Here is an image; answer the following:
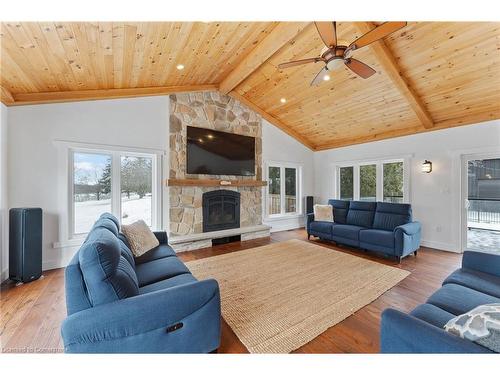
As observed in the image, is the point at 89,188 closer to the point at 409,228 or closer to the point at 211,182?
→ the point at 211,182

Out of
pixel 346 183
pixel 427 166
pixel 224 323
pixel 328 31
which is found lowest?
pixel 224 323

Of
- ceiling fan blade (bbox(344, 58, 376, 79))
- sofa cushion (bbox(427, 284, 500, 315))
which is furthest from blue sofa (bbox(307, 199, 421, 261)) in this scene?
ceiling fan blade (bbox(344, 58, 376, 79))

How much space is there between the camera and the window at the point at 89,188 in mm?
3654

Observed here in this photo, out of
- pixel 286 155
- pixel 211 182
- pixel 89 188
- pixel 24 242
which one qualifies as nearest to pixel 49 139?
pixel 89 188

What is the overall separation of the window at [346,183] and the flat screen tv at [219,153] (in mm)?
2780

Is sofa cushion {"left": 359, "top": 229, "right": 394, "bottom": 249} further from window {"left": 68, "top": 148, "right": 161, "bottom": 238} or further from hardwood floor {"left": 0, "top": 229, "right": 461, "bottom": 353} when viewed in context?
window {"left": 68, "top": 148, "right": 161, "bottom": 238}

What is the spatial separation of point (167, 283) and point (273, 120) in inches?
→ 197

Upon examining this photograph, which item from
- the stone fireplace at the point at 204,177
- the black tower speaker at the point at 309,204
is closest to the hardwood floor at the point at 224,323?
the stone fireplace at the point at 204,177

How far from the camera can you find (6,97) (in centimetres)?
291

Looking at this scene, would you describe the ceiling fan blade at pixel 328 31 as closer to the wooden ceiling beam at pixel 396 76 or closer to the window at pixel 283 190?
the wooden ceiling beam at pixel 396 76

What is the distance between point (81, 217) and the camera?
3.70m

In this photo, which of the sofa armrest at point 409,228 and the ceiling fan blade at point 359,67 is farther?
the sofa armrest at point 409,228

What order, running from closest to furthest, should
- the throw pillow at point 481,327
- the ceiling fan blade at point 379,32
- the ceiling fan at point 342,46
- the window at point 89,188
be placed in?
the throw pillow at point 481,327 < the ceiling fan blade at point 379,32 < the ceiling fan at point 342,46 < the window at point 89,188
